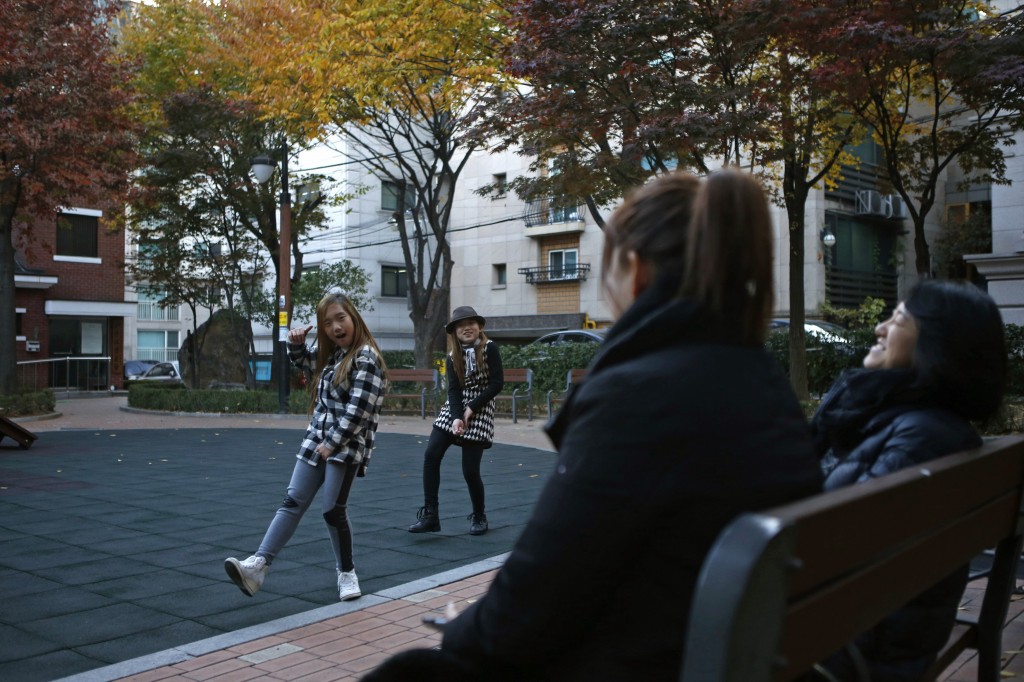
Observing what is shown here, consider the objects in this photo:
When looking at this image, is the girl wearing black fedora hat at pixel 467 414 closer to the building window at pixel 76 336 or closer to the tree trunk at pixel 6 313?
the tree trunk at pixel 6 313

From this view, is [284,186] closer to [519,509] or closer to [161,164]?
[161,164]

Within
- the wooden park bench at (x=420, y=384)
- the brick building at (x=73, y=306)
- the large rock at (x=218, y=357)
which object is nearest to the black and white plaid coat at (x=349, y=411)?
the wooden park bench at (x=420, y=384)

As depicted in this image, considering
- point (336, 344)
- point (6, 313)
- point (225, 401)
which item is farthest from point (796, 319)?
point (6, 313)

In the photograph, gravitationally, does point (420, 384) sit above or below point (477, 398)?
below

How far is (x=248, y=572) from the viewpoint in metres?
5.45

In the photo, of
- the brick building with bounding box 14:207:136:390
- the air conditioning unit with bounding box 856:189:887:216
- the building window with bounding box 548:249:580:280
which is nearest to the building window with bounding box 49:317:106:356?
the brick building with bounding box 14:207:136:390

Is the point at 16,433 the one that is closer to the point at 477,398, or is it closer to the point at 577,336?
the point at 477,398

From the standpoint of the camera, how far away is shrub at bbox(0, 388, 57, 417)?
22109mm

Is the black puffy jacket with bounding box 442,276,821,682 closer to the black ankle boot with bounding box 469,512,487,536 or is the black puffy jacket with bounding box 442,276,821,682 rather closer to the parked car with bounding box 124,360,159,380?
the black ankle boot with bounding box 469,512,487,536

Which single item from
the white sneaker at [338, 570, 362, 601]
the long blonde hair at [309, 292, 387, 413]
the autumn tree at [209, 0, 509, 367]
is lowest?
the white sneaker at [338, 570, 362, 601]

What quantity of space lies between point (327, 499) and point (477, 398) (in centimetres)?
238

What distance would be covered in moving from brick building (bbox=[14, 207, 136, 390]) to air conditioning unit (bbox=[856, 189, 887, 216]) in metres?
24.5

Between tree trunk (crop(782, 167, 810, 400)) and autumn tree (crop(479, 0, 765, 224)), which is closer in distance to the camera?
autumn tree (crop(479, 0, 765, 224))

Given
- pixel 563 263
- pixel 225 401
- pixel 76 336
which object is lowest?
pixel 225 401
